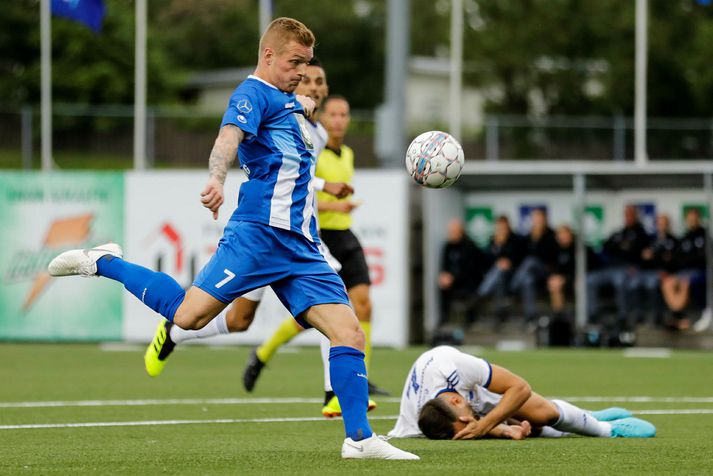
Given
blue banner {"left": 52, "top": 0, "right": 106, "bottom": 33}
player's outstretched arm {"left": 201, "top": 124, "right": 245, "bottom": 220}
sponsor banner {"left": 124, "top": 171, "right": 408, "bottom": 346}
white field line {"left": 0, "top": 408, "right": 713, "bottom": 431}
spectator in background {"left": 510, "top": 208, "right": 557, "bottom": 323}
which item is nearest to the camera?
player's outstretched arm {"left": 201, "top": 124, "right": 245, "bottom": 220}

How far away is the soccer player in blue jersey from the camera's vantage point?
23.9 ft

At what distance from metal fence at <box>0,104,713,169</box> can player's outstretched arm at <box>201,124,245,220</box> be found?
24.0 metres

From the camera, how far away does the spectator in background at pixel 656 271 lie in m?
20.7

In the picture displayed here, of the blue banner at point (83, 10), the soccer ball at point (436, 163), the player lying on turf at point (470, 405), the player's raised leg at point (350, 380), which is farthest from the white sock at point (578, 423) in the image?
the blue banner at point (83, 10)

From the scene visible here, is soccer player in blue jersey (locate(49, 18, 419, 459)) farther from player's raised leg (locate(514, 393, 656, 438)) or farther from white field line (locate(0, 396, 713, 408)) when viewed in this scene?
white field line (locate(0, 396, 713, 408))

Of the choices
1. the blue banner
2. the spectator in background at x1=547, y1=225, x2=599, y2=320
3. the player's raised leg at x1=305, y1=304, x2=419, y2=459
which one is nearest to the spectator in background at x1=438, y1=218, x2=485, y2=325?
the spectator in background at x1=547, y1=225, x2=599, y2=320

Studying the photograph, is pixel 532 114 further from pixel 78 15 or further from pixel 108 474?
pixel 108 474

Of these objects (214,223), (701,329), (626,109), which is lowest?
(701,329)

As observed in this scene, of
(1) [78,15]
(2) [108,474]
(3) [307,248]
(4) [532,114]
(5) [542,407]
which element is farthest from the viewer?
(4) [532,114]

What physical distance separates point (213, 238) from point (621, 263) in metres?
6.23

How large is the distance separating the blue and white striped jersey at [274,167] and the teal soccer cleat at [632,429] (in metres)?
2.62

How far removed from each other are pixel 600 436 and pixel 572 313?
42.2 feet

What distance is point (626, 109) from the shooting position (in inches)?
1812

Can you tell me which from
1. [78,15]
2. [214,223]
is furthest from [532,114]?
[214,223]
